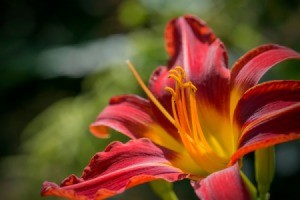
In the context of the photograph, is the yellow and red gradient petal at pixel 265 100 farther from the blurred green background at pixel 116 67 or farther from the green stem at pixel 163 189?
the blurred green background at pixel 116 67

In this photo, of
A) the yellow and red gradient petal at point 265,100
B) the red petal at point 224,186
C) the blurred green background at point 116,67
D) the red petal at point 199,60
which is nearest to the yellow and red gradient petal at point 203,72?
the red petal at point 199,60

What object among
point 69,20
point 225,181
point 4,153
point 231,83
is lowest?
point 225,181

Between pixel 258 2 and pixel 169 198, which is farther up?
pixel 258 2

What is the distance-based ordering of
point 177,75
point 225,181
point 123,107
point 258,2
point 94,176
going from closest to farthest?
1. point 225,181
2. point 94,176
3. point 177,75
4. point 123,107
5. point 258,2

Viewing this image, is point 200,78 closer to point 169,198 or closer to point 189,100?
point 189,100

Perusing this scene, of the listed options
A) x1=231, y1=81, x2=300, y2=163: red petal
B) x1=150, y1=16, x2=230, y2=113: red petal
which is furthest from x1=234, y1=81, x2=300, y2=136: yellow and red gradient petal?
x1=150, y1=16, x2=230, y2=113: red petal

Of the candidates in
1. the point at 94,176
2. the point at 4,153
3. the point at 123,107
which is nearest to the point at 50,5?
the point at 4,153

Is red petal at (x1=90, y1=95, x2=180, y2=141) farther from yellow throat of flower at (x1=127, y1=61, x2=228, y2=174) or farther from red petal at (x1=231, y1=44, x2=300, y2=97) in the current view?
red petal at (x1=231, y1=44, x2=300, y2=97)
